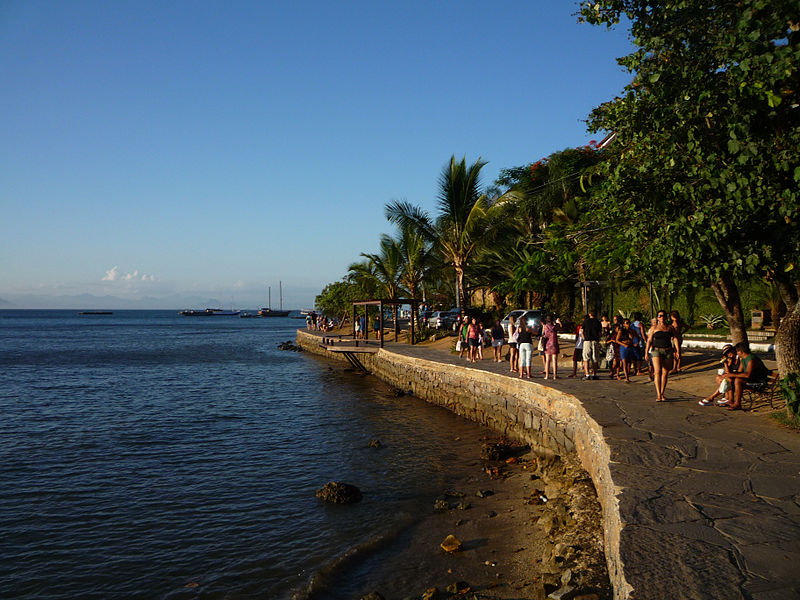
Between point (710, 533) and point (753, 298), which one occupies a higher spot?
point (753, 298)

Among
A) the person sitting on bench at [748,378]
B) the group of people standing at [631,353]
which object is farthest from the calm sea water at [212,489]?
the person sitting on bench at [748,378]

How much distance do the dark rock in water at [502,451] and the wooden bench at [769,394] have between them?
4375 mm

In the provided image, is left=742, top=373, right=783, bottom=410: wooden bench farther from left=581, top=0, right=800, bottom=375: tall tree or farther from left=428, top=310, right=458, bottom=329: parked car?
left=428, top=310, right=458, bottom=329: parked car

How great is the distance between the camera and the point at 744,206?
754 centimetres

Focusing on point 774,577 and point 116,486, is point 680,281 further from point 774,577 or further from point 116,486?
point 116,486

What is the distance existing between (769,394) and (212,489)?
10195mm

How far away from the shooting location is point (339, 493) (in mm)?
9445

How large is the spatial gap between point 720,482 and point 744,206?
3.79 meters

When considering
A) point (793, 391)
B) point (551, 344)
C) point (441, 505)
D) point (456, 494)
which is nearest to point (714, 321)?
point (551, 344)

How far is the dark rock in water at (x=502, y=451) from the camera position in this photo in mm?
11641

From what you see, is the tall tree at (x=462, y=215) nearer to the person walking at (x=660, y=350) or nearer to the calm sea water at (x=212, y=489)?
the calm sea water at (x=212, y=489)

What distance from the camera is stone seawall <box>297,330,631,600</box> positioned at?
577 centimetres

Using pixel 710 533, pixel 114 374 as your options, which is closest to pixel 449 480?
pixel 710 533

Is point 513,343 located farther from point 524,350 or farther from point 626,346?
point 626,346
